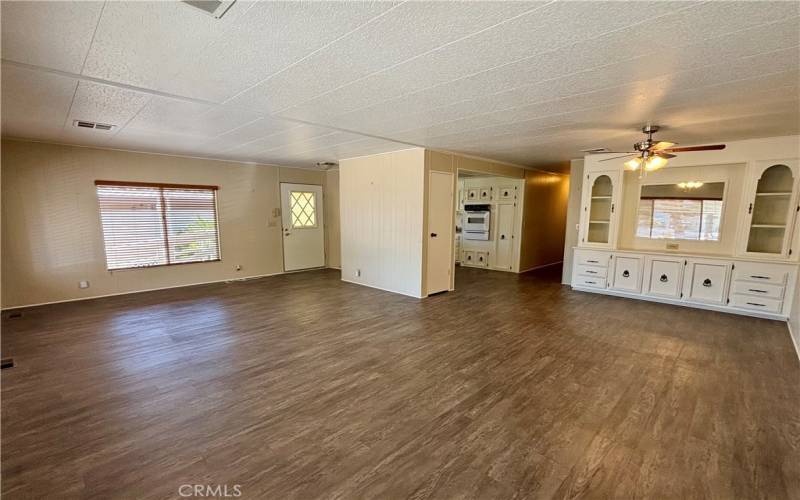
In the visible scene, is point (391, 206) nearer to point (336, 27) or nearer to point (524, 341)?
point (524, 341)

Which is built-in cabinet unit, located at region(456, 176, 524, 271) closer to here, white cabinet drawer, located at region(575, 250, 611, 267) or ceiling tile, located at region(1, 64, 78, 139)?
white cabinet drawer, located at region(575, 250, 611, 267)

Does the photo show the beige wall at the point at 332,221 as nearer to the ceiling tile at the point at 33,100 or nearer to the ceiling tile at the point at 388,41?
the ceiling tile at the point at 33,100

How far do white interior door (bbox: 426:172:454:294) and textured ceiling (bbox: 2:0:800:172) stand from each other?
1567 millimetres

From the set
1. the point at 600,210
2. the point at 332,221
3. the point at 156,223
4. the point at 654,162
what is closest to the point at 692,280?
the point at 600,210

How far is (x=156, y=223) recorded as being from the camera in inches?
237

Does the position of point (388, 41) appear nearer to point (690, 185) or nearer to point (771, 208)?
point (690, 185)

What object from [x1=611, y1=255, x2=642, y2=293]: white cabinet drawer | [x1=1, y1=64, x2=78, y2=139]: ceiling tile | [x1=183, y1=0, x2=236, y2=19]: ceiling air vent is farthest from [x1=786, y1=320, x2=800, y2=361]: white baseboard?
[x1=1, y1=64, x2=78, y2=139]: ceiling tile

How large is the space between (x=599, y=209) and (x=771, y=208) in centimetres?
212

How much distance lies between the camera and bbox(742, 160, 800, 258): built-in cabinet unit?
4.50 m

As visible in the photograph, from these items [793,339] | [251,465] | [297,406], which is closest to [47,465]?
[251,465]

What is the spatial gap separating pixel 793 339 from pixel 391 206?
17.8 feet

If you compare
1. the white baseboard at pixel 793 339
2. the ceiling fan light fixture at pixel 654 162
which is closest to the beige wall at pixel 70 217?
the ceiling fan light fixture at pixel 654 162

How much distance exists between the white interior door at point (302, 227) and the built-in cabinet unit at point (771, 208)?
25.7 feet

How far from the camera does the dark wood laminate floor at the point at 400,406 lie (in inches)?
74.3
